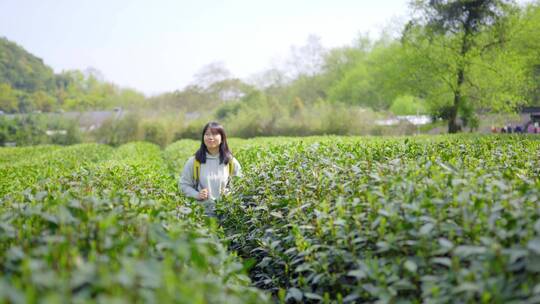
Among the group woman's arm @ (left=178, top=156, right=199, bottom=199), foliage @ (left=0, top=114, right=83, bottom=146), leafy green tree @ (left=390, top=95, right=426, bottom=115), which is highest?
leafy green tree @ (left=390, top=95, right=426, bottom=115)

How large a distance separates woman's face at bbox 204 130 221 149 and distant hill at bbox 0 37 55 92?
63697mm

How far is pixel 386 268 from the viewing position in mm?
2498

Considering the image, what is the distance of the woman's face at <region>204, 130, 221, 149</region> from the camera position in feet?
18.1

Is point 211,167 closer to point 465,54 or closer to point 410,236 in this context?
point 410,236

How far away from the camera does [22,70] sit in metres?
64.4

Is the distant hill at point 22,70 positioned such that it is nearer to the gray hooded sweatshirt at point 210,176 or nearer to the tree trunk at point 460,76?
the tree trunk at point 460,76

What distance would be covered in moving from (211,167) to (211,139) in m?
0.35

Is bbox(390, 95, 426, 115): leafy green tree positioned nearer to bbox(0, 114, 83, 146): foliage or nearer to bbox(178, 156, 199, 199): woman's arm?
bbox(0, 114, 83, 146): foliage

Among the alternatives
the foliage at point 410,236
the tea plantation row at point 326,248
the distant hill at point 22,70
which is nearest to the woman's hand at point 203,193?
the foliage at point 410,236

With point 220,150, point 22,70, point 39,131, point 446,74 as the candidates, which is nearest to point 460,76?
point 446,74

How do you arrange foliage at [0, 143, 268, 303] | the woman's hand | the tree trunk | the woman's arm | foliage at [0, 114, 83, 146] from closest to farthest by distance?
foliage at [0, 143, 268, 303]
the woman's hand
the woman's arm
the tree trunk
foliage at [0, 114, 83, 146]

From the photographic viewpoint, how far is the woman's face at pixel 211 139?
18.1 ft

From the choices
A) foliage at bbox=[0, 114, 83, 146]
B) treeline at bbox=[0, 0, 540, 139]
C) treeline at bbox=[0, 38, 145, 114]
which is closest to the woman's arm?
treeline at bbox=[0, 0, 540, 139]

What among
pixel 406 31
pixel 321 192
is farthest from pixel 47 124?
pixel 321 192
